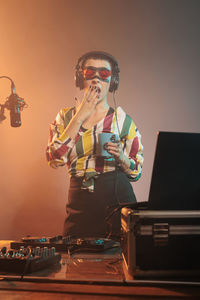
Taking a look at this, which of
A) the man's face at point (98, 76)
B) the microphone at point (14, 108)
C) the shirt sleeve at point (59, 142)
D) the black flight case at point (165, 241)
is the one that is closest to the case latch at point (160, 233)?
the black flight case at point (165, 241)

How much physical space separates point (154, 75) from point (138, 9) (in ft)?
1.84

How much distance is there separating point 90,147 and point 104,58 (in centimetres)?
72

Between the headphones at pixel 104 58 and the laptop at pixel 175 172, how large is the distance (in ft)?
5.22

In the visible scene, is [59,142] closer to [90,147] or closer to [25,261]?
[90,147]

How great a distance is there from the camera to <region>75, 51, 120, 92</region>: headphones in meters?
2.30

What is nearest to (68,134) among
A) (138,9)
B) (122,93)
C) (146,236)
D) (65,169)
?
(65,169)

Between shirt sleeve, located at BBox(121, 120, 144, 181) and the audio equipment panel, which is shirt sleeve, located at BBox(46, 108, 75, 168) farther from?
the audio equipment panel

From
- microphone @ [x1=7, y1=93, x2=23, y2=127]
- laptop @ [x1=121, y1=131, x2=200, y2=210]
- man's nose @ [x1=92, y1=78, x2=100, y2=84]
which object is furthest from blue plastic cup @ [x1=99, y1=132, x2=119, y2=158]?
laptop @ [x1=121, y1=131, x2=200, y2=210]

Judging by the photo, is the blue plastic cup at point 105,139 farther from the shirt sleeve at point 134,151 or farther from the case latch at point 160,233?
the case latch at point 160,233

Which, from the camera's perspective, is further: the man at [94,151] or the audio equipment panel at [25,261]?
the man at [94,151]

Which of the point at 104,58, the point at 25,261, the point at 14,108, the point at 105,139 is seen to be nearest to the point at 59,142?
the point at 105,139

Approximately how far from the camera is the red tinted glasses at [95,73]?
226 cm

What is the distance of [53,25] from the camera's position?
242 centimetres

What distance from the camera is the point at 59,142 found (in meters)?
2.18
